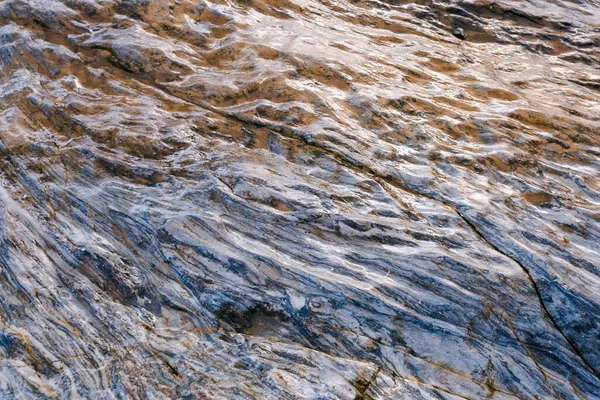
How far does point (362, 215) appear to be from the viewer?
4.84 m

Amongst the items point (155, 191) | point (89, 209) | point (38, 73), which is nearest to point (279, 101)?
point (155, 191)

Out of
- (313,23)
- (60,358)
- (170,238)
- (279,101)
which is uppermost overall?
(313,23)

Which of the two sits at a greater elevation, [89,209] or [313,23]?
[313,23]

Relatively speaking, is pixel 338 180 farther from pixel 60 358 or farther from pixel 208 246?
pixel 60 358

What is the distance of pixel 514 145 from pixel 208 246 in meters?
3.26

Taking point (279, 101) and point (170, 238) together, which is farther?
point (279, 101)

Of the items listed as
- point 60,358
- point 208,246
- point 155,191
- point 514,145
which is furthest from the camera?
point 514,145

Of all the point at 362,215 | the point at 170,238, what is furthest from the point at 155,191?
the point at 362,215

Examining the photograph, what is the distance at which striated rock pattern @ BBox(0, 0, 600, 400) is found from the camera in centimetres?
397

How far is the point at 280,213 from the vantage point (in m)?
4.83

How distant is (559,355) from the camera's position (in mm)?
4055

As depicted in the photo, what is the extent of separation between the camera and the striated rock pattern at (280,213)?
13.0 ft

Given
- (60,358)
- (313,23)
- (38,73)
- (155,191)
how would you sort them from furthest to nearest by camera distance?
(313,23)
(38,73)
(155,191)
(60,358)

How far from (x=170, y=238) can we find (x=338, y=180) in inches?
63.8
